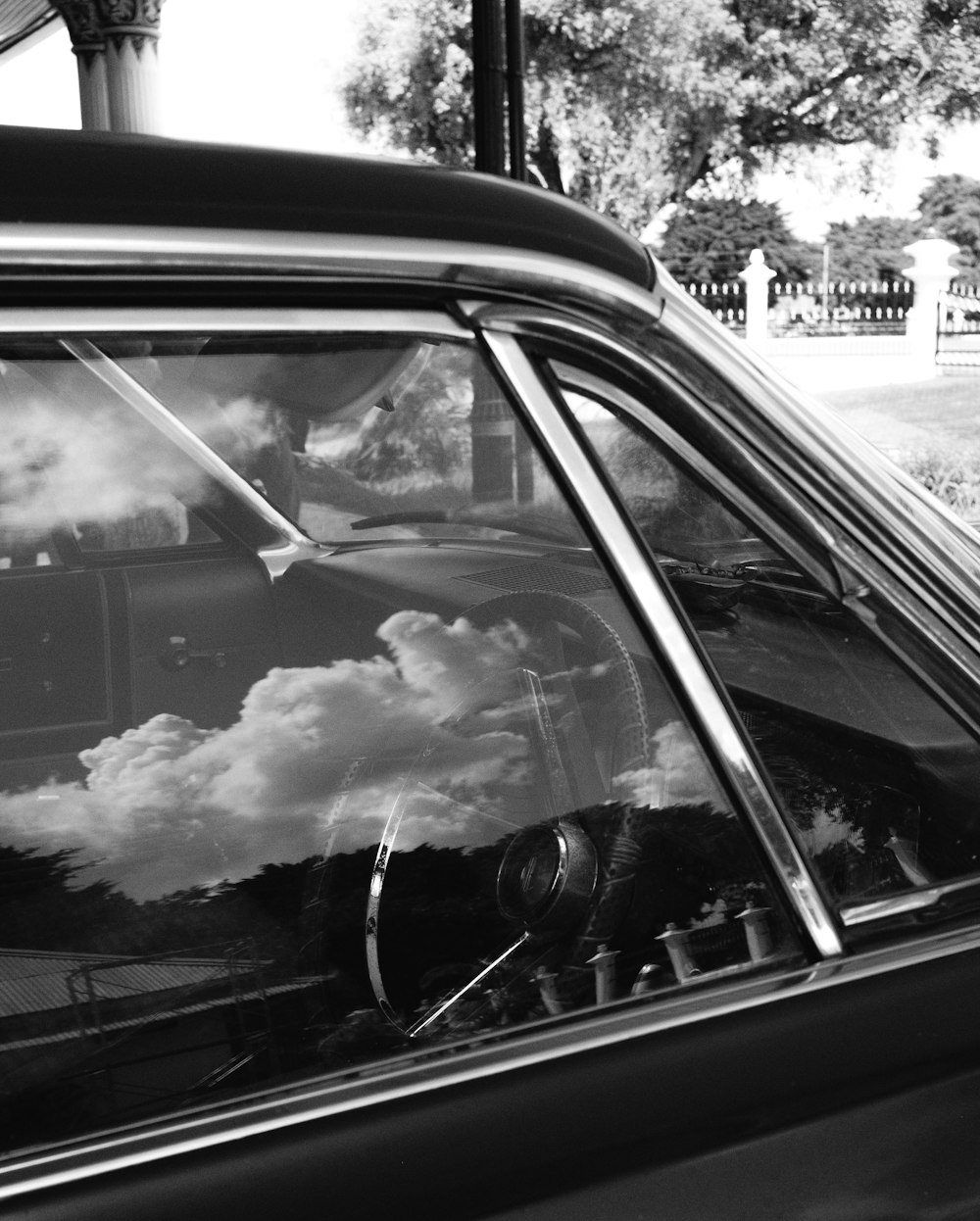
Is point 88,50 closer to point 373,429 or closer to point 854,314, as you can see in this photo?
point 373,429

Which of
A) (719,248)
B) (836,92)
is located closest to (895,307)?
(836,92)

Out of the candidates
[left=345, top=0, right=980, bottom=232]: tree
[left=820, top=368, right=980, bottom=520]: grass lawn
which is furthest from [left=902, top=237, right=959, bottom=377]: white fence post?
[left=345, top=0, right=980, bottom=232]: tree

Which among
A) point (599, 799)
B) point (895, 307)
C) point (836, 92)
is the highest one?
point (836, 92)

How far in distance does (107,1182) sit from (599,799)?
1.67 ft

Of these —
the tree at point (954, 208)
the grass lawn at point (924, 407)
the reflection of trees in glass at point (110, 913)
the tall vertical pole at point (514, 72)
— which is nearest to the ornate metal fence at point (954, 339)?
the grass lawn at point (924, 407)

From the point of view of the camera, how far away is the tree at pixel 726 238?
4400cm

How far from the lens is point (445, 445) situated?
3.74 feet

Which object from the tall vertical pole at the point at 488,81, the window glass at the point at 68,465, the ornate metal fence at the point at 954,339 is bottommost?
the window glass at the point at 68,465

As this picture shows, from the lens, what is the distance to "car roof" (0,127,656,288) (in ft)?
3.12

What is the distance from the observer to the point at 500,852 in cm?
116

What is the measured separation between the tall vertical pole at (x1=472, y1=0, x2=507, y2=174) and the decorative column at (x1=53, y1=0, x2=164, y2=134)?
476 cm

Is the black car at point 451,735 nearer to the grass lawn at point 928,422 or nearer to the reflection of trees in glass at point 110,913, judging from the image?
the reflection of trees in glass at point 110,913

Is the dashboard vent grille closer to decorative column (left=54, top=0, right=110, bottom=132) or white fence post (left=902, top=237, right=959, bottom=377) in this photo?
decorative column (left=54, top=0, right=110, bottom=132)

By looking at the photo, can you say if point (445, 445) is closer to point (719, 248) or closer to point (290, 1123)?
point (290, 1123)
